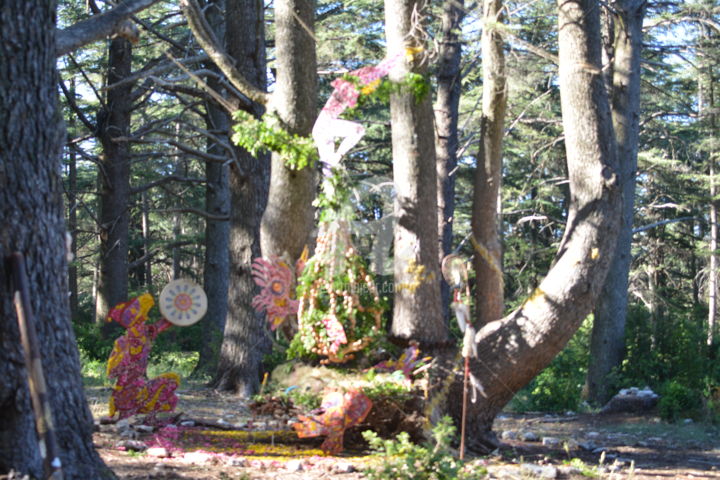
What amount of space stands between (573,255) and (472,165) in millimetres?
14096

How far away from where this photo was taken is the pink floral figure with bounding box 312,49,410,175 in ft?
22.4

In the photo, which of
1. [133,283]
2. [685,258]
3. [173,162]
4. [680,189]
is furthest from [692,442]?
[133,283]

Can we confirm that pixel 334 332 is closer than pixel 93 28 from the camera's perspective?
No

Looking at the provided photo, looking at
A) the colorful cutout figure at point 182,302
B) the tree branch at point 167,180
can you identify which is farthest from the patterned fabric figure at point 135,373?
the tree branch at point 167,180

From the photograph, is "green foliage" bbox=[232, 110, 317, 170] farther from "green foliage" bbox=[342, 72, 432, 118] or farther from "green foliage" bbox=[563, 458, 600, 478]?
"green foliage" bbox=[563, 458, 600, 478]

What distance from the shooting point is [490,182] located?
790 centimetres

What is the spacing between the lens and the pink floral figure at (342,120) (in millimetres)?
6832

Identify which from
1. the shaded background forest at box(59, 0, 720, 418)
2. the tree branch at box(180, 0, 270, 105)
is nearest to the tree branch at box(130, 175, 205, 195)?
the shaded background forest at box(59, 0, 720, 418)

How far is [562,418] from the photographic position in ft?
39.0

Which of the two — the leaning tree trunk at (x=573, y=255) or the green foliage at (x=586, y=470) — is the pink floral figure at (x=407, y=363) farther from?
the green foliage at (x=586, y=470)

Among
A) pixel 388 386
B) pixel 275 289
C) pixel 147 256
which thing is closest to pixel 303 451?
pixel 388 386

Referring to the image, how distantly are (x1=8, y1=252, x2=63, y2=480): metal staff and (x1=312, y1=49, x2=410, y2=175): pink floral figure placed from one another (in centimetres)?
346

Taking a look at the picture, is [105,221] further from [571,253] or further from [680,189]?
[680,189]

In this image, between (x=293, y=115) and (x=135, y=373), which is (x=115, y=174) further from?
(x=293, y=115)
